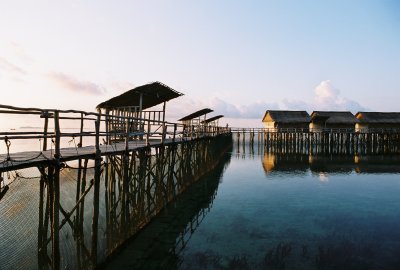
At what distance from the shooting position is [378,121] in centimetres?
4453

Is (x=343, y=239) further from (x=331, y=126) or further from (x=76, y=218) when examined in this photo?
(x=331, y=126)

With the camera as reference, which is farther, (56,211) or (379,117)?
(379,117)

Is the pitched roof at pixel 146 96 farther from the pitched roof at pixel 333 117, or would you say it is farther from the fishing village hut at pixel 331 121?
the pitched roof at pixel 333 117

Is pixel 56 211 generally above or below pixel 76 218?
above

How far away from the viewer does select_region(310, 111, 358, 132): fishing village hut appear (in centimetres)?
4447

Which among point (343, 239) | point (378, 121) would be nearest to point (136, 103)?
point (343, 239)

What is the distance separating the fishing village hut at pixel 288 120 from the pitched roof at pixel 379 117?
8.57 metres

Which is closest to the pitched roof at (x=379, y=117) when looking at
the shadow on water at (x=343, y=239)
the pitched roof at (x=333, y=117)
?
the pitched roof at (x=333, y=117)

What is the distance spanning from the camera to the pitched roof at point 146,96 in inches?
554

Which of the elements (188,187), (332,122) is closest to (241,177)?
(188,187)

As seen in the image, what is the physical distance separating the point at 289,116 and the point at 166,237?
123 feet

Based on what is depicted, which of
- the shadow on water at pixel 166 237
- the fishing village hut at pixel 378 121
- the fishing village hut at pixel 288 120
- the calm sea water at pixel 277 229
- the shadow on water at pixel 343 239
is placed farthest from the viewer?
the fishing village hut at pixel 378 121

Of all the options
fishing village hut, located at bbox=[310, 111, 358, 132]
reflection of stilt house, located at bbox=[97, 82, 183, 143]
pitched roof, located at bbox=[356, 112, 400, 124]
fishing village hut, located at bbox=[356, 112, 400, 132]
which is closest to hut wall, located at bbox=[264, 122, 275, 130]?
fishing village hut, located at bbox=[310, 111, 358, 132]

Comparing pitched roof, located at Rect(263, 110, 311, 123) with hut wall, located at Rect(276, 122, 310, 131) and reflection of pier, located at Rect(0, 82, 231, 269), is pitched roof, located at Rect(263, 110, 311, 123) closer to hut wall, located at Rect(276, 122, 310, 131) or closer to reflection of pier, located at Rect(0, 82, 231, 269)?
hut wall, located at Rect(276, 122, 310, 131)
